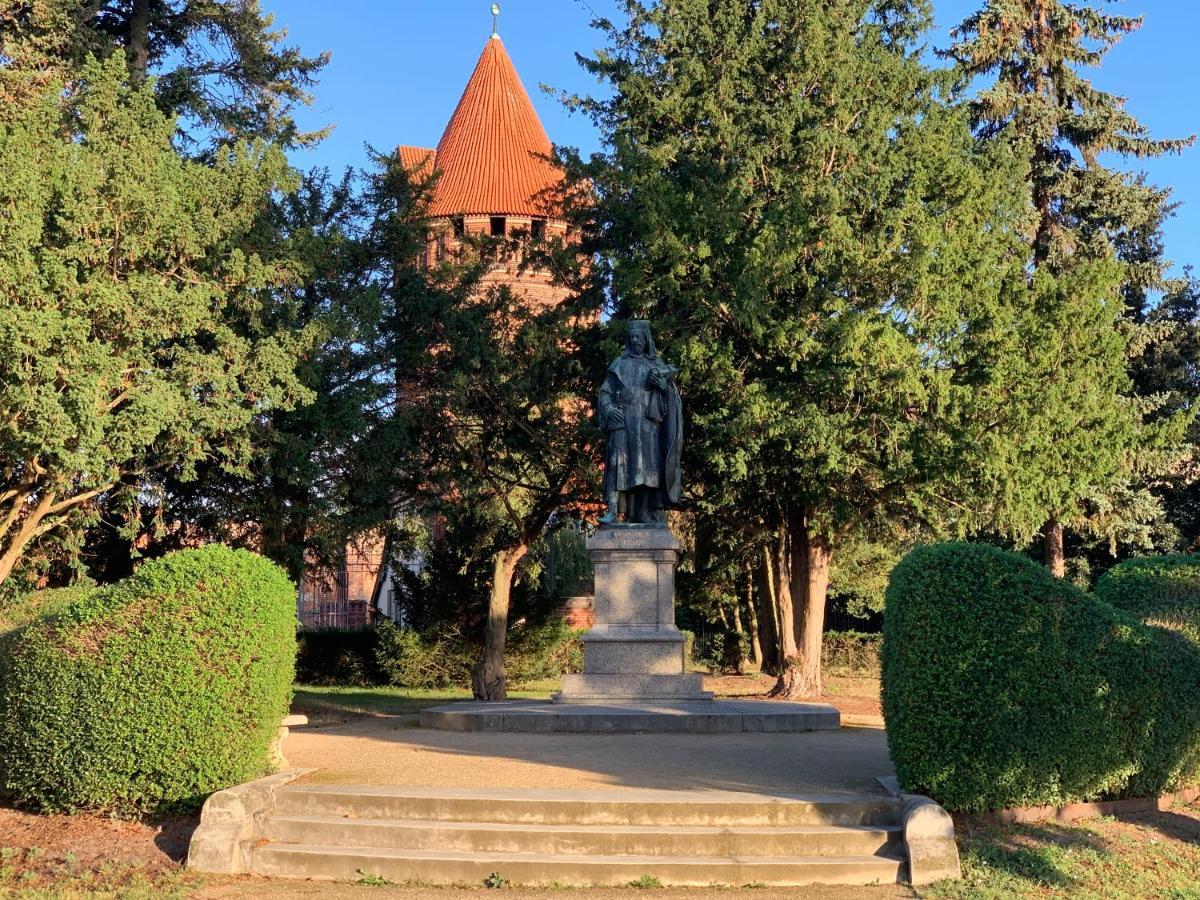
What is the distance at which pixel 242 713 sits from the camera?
368 inches

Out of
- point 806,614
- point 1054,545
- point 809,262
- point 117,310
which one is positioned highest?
point 809,262

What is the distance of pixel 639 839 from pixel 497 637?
53.6 ft

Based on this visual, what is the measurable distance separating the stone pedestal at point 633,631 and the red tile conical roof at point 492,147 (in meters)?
32.7

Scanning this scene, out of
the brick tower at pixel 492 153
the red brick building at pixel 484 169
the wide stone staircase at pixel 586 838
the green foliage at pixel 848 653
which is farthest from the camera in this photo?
the brick tower at pixel 492 153

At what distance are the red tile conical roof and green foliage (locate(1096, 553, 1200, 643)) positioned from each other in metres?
36.4

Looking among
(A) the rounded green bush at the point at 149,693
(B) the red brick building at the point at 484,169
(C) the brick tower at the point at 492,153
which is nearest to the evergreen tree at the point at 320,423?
(A) the rounded green bush at the point at 149,693

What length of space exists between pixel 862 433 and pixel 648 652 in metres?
6.43

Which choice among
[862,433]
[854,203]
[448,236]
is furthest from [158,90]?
[862,433]

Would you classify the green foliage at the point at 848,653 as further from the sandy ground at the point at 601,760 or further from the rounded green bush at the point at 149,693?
the rounded green bush at the point at 149,693

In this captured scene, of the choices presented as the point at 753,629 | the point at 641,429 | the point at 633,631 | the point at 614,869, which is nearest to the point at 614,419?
the point at 641,429

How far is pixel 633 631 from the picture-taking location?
15.5 metres

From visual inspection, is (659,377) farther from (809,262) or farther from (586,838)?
(586,838)

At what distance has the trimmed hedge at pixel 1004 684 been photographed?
28.5ft

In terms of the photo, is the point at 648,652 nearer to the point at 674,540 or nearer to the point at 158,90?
the point at 674,540
